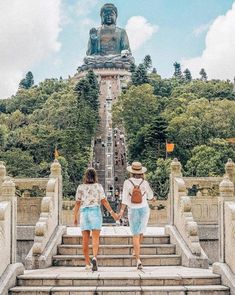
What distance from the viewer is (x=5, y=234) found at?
8.07 metres

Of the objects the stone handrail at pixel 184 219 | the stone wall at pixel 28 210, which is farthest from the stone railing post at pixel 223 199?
the stone wall at pixel 28 210

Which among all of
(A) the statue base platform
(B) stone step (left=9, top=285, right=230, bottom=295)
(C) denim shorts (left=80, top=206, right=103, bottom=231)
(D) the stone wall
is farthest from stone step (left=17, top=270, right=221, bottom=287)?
(A) the statue base platform

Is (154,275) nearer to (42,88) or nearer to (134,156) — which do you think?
(134,156)

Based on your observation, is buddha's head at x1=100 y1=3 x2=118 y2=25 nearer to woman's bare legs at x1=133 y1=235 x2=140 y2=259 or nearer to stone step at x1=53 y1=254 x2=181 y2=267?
stone step at x1=53 y1=254 x2=181 y2=267

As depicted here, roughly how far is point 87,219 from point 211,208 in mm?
4583

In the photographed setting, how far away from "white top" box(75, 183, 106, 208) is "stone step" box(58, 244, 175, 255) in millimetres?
1536

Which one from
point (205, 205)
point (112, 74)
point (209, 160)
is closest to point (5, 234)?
point (205, 205)

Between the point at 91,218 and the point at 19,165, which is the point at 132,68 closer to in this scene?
the point at 19,165

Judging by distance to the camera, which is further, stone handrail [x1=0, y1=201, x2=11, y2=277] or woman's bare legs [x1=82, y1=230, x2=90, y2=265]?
woman's bare legs [x1=82, y1=230, x2=90, y2=265]

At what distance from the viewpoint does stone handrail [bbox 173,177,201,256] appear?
9820 millimetres

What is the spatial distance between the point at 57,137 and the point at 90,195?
42.3 m

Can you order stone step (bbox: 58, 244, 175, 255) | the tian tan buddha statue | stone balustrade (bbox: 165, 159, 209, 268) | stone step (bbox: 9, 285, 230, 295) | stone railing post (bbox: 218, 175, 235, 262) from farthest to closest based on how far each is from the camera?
the tian tan buddha statue, stone step (bbox: 58, 244, 175, 255), stone balustrade (bbox: 165, 159, 209, 268), stone railing post (bbox: 218, 175, 235, 262), stone step (bbox: 9, 285, 230, 295)

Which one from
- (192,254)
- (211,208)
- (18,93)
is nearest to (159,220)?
(211,208)

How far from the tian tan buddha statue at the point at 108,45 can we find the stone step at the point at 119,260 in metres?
62.8
